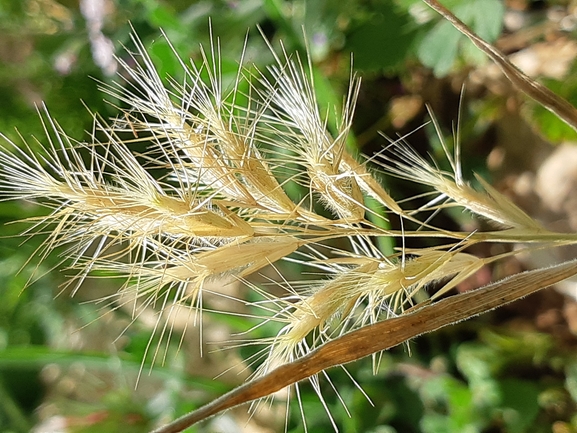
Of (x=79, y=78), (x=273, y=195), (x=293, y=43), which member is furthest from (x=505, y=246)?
(x=79, y=78)

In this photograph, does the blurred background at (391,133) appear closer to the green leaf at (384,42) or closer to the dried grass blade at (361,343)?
the green leaf at (384,42)

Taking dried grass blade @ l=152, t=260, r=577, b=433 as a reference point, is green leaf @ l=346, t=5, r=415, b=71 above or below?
above

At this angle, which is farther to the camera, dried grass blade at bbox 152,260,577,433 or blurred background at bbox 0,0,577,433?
blurred background at bbox 0,0,577,433

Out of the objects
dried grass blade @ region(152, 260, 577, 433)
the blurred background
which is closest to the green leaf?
the blurred background

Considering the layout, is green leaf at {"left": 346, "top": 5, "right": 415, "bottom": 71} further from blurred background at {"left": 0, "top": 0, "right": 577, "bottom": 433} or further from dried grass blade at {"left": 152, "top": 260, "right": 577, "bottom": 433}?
dried grass blade at {"left": 152, "top": 260, "right": 577, "bottom": 433}

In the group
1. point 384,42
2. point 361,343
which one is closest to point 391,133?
point 384,42

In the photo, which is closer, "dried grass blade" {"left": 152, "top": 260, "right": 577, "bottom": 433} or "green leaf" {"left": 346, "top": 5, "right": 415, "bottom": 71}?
"dried grass blade" {"left": 152, "top": 260, "right": 577, "bottom": 433}
